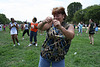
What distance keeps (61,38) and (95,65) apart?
2.73 meters

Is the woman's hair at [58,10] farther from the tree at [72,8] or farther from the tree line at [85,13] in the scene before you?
the tree at [72,8]

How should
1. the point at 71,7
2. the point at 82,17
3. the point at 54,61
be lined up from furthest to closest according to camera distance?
the point at 71,7 → the point at 82,17 → the point at 54,61

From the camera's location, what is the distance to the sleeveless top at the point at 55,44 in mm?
1558

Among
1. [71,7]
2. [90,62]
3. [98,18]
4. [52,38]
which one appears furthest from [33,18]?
[71,7]

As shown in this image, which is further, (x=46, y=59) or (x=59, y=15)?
(x=46, y=59)

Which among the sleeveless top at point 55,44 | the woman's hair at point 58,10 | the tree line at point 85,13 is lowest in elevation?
the sleeveless top at point 55,44

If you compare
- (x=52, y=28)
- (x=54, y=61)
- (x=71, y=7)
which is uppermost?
(x=71, y=7)

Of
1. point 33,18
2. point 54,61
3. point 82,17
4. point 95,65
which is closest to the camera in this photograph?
point 54,61

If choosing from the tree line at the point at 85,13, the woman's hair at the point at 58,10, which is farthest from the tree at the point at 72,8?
the woman's hair at the point at 58,10

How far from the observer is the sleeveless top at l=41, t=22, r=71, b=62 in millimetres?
1558

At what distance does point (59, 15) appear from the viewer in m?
1.58

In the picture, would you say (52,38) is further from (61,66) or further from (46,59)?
(61,66)

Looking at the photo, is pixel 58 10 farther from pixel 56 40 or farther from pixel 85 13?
pixel 85 13

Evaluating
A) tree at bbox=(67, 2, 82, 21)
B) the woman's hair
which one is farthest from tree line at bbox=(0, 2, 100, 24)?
the woman's hair
